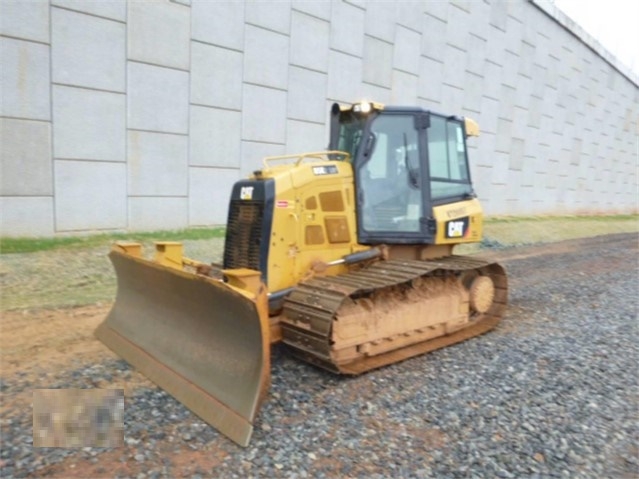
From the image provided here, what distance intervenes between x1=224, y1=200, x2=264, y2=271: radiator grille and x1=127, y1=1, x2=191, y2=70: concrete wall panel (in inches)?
237

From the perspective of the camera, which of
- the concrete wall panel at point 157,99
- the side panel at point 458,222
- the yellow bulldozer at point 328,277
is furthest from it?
the concrete wall panel at point 157,99

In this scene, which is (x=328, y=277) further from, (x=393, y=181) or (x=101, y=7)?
(x=101, y=7)

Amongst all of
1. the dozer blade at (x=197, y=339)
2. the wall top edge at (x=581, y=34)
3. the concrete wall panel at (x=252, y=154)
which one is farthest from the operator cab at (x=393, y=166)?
the wall top edge at (x=581, y=34)

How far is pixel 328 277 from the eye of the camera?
4793 millimetres

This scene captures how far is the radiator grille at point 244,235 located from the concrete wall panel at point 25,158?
519 cm

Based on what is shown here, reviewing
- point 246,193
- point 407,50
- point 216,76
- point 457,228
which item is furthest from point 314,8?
point 246,193

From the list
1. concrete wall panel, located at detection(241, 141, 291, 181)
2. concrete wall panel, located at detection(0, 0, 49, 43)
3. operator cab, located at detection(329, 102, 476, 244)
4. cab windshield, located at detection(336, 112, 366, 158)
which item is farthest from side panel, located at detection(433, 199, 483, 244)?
concrete wall panel, located at detection(0, 0, 49, 43)

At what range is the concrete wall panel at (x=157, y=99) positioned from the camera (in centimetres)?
932

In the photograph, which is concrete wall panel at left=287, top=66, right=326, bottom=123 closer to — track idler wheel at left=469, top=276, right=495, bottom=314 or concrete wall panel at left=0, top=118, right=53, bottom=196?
concrete wall panel at left=0, top=118, right=53, bottom=196

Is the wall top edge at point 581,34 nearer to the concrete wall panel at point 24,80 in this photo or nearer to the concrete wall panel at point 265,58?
the concrete wall panel at point 265,58

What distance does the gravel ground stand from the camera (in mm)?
2996

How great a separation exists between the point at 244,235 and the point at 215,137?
646cm

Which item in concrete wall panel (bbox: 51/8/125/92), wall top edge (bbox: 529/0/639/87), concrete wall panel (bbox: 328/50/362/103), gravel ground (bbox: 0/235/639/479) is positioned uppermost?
wall top edge (bbox: 529/0/639/87)

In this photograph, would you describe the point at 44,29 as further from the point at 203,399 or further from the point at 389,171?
the point at 203,399
